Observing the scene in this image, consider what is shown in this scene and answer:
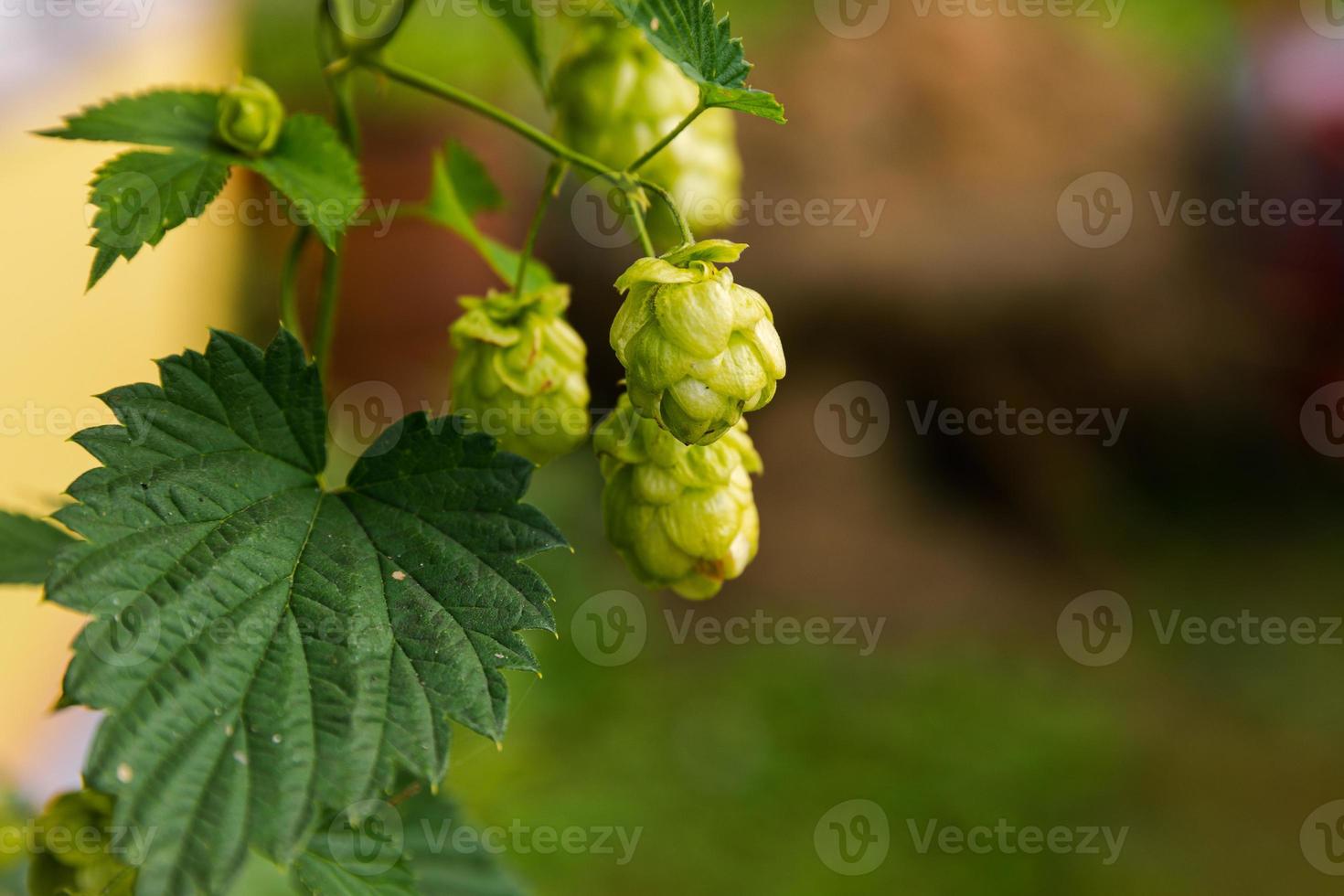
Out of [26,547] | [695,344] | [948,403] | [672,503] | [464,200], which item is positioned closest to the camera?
[695,344]

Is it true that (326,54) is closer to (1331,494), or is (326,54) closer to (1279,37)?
(1331,494)

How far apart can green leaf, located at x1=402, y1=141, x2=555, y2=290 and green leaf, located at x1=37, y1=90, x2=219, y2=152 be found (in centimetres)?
20

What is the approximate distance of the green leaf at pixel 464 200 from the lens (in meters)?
Answer: 0.94

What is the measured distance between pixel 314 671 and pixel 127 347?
96.5 inches

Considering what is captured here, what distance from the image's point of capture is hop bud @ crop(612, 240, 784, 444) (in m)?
0.58

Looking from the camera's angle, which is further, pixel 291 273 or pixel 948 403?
pixel 948 403

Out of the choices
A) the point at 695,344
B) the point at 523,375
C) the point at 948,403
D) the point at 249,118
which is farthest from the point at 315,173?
the point at 948,403

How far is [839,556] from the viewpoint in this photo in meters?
3.52

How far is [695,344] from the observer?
0.58m

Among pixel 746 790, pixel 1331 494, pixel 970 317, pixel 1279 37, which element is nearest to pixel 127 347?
pixel 746 790

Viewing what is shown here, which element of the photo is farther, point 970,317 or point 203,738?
point 970,317

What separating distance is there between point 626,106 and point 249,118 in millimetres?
261

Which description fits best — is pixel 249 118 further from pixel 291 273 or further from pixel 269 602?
pixel 269 602

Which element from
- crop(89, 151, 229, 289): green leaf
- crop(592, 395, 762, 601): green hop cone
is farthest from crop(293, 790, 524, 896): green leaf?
crop(89, 151, 229, 289): green leaf
